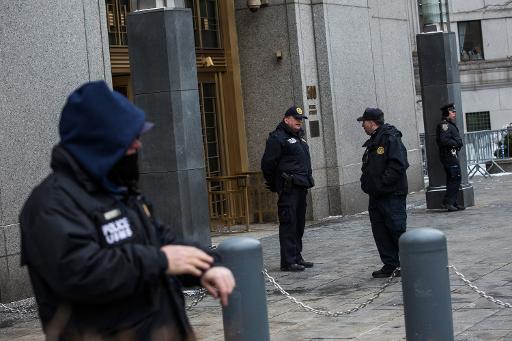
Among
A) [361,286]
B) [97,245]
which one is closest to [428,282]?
[97,245]

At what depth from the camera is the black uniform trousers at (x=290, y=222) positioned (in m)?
13.2

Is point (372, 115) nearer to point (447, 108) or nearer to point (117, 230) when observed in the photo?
point (447, 108)

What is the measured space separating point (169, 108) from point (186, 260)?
7214 millimetres

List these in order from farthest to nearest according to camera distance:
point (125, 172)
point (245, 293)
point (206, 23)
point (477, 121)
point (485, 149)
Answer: point (477, 121) → point (485, 149) → point (206, 23) → point (245, 293) → point (125, 172)

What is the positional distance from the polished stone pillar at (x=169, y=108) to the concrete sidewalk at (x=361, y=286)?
1.04 meters

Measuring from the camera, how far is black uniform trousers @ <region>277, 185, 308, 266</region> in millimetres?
13203

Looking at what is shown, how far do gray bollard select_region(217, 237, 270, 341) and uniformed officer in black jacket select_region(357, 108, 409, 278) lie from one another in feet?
16.1

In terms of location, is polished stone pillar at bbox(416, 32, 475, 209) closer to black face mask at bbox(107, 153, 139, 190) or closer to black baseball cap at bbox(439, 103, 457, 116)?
black baseball cap at bbox(439, 103, 457, 116)

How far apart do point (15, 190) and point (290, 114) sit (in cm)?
330

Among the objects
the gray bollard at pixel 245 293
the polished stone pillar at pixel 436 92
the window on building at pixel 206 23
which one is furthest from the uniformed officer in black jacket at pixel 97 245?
the polished stone pillar at pixel 436 92

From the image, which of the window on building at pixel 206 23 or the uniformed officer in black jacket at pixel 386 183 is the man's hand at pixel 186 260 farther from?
the window on building at pixel 206 23

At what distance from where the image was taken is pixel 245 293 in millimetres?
7258

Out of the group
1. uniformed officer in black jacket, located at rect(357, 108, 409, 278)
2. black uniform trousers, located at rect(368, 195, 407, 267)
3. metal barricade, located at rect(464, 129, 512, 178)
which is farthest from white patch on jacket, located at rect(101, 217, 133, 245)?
metal barricade, located at rect(464, 129, 512, 178)

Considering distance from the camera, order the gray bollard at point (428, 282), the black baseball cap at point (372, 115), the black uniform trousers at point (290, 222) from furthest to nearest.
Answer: the black uniform trousers at point (290, 222), the black baseball cap at point (372, 115), the gray bollard at point (428, 282)
